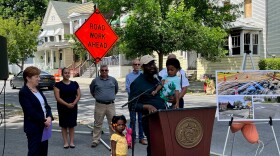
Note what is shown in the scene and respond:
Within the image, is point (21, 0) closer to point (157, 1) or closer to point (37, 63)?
point (37, 63)

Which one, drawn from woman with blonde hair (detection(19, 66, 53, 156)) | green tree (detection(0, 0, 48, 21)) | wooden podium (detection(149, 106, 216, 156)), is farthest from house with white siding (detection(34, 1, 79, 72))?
wooden podium (detection(149, 106, 216, 156))

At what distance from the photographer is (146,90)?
4910 mm

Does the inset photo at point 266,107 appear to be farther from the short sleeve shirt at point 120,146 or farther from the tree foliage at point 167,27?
the tree foliage at point 167,27

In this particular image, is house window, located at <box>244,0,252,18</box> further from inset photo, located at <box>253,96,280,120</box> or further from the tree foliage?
inset photo, located at <box>253,96,280,120</box>

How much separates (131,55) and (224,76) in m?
16.9

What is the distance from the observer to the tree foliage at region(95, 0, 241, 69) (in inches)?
814

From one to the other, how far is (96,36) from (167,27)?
13627mm

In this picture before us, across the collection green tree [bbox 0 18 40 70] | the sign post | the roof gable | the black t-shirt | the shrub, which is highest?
the roof gable

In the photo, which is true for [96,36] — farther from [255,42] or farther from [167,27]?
[255,42]

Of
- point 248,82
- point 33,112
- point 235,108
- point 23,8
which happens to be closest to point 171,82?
point 235,108

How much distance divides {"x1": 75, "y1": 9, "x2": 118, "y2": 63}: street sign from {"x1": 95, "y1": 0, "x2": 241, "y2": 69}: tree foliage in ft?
42.7

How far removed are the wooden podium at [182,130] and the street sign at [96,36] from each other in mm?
3268

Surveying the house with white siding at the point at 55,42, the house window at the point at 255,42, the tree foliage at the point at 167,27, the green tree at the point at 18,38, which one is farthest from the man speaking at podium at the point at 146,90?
the house with white siding at the point at 55,42

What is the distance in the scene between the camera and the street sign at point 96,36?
7.36 meters
